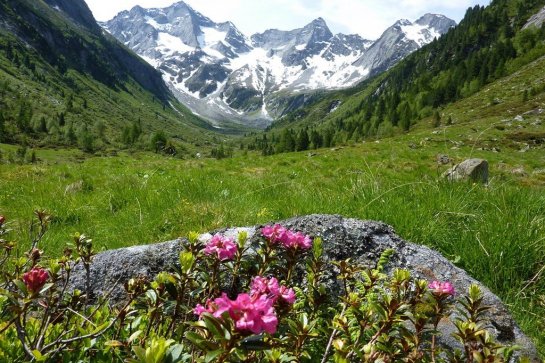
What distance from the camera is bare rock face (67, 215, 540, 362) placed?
3.24 m

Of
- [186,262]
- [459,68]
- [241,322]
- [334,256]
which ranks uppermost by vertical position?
[459,68]

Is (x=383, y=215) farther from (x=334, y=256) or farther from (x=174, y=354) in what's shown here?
(x=174, y=354)

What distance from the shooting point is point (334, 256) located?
3457 mm

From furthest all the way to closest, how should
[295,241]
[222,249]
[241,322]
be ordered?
1. [295,241]
2. [222,249]
3. [241,322]

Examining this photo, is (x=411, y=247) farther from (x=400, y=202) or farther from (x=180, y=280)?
(x=180, y=280)

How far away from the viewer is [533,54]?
99.4 metres

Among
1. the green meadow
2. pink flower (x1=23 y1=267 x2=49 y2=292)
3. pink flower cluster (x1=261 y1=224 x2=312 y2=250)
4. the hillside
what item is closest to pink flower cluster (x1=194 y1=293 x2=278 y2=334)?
pink flower (x1=23 y1=267 x2=49 y2=292)

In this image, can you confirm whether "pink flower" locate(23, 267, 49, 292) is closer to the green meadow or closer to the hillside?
the green meadow

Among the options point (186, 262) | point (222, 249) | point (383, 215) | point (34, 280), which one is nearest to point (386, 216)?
point (383, 215)

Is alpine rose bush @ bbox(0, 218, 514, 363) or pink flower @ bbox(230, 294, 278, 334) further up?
pink flower @ bbox(230, 294, 278, 334)

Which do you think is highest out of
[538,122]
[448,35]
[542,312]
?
[448,35]

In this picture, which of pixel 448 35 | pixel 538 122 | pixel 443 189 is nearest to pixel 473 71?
pixel 448 35

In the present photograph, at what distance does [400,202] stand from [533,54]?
401ft

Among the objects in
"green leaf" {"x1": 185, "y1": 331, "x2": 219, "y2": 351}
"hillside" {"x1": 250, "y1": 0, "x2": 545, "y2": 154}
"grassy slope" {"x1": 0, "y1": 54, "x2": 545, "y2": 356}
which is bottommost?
"grassy slope" {"x1": 0, "y1": 54, "x2": 545, "y2": 356}
